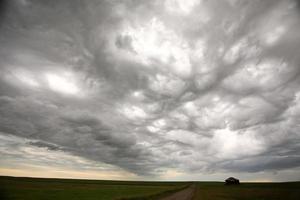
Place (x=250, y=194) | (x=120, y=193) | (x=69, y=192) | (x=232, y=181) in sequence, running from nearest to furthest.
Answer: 1. (x=250, y=194)
2. (x=69, y=192)
3. (x=120, y=193)
4. (x=232, y=181)

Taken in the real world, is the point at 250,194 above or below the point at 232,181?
below

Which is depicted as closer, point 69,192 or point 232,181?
point 69,192

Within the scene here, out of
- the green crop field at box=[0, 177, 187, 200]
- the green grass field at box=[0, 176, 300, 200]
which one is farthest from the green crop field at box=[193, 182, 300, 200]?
the green crop field at box=[0, 177, 187, 200]

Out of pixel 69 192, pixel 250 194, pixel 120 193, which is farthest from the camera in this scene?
pixel 120 193

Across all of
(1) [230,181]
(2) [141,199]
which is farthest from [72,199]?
(1) [230,181]

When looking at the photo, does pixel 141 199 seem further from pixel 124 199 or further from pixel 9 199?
pixel 9 199

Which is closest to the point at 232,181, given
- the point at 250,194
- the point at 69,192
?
the point at 250,194

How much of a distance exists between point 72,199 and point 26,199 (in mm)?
7626

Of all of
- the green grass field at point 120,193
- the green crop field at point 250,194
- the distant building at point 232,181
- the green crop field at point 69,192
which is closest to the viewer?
the green crop field at point 69,192

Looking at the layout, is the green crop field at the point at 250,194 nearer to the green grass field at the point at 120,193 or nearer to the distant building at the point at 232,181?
the green grass field at the point at 120,193

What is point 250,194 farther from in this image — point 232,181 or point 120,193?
point 232,181

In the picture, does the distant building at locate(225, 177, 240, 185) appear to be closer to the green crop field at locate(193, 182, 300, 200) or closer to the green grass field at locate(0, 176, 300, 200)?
the green crop field at locate(193, 182, 300, 200)

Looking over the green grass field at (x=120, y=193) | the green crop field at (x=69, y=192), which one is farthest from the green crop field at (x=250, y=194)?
the green crop field at (x=69, y=192)

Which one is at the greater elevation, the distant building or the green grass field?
the distant building
